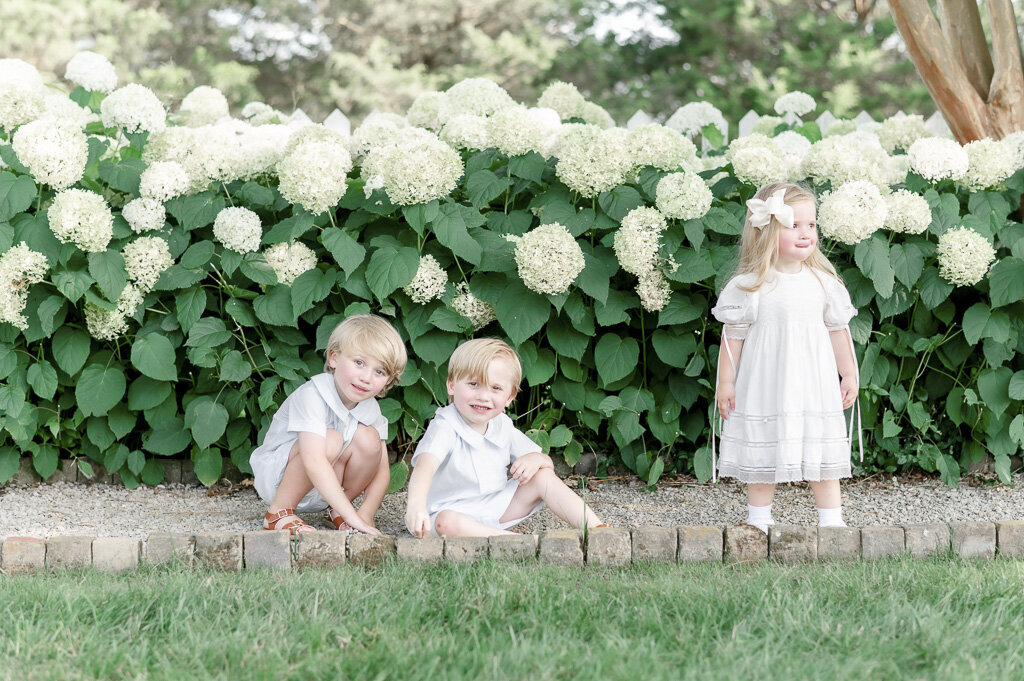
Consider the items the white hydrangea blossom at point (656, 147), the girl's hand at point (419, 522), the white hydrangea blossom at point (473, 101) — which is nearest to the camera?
the girl's hand at point (419, 522)

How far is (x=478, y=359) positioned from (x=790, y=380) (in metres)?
0.95

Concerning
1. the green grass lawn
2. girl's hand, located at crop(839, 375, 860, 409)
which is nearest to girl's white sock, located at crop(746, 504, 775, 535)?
girl's hand, located at crop(839, 375, 860, 409)

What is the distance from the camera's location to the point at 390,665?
182 cm

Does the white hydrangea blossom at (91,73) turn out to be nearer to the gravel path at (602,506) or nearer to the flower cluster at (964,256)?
the gravel path at (602,506)

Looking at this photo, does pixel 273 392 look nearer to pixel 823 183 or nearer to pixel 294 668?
pixel 294 668

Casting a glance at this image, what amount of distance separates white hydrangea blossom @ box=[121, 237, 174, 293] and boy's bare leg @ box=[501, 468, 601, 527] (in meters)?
1.47

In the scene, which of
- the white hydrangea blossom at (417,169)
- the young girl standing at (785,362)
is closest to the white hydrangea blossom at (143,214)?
the white hydrangea blossom at (417,169)

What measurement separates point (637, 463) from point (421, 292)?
106cm

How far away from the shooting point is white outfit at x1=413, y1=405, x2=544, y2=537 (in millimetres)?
2893

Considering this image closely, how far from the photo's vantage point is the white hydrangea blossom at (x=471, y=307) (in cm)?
341

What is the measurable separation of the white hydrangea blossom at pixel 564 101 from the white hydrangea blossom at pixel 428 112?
1.76 ft

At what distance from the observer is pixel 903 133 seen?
4.18m

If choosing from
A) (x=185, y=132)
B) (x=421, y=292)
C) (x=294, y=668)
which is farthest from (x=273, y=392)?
(x=294, y=668)

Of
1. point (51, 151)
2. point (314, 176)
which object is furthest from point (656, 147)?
point (51, 151)
